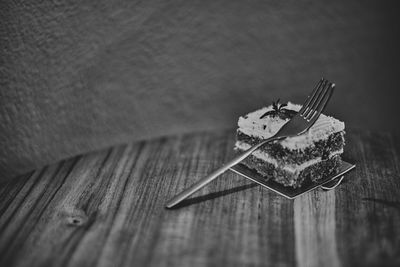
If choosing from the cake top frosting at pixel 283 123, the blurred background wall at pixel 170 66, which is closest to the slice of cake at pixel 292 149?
the cake top frosting at pixel 283 123

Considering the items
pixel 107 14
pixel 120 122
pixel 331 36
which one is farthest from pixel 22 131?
pixel 331 36

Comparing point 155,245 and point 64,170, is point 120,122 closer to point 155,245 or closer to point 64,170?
point 64,170

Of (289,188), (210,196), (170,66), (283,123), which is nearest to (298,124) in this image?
(283,123)

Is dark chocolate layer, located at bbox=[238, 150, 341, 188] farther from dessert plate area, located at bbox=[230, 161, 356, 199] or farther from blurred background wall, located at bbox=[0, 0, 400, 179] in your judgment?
blurred background wall, located at bbox=[0, 0, 400, 179]

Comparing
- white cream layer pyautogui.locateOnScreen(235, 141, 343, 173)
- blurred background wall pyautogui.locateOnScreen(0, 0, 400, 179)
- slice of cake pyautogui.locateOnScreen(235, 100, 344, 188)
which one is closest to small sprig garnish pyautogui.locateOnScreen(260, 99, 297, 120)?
slice of cake pyautogui.locateOnScreen(235, 100, 344, 188)

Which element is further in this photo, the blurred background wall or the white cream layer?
the blurred background wall
